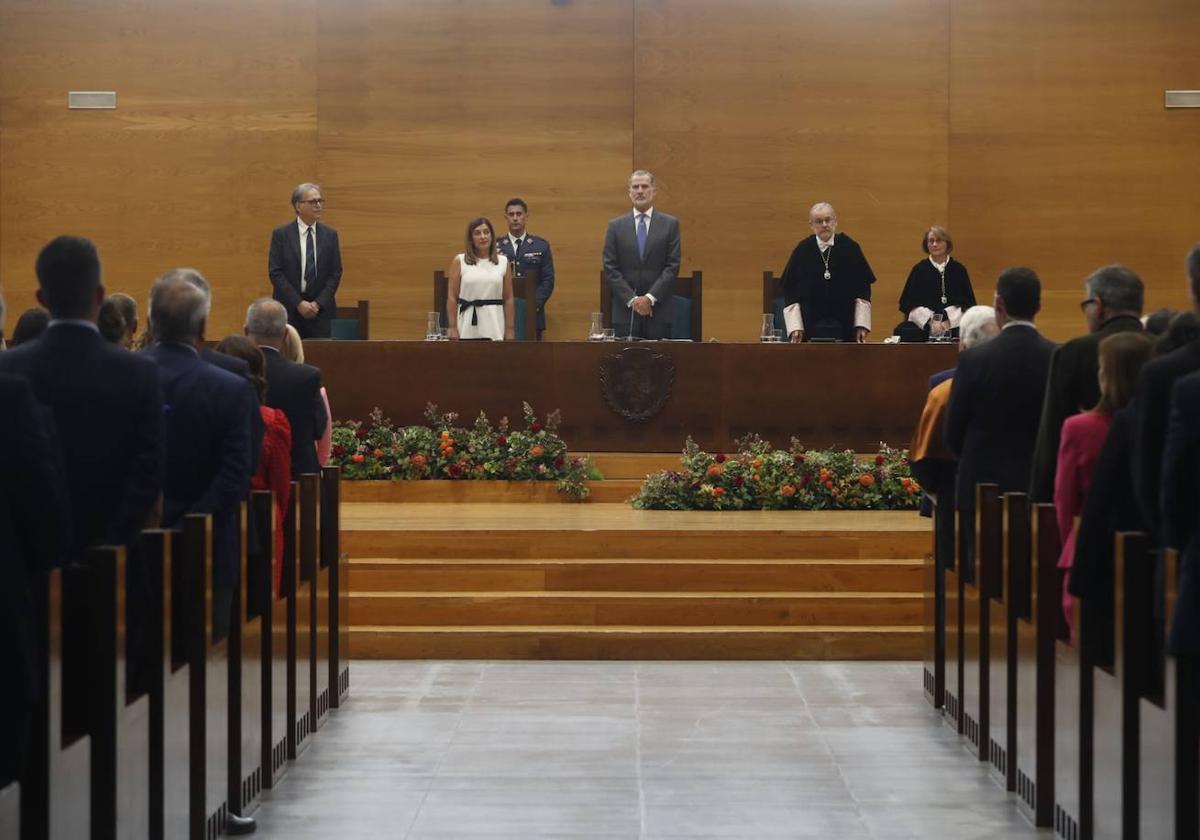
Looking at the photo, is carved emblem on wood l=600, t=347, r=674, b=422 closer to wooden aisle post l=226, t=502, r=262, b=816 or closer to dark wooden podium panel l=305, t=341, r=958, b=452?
dark wooden podium panel l=305, t=341, r=958, b=452

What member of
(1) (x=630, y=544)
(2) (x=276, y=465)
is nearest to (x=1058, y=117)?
(1) (x=630, y=544)

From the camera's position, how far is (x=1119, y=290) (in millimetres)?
4730

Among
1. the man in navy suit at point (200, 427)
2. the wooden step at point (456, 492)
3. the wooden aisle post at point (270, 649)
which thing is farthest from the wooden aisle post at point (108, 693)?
the wooden step at point (456, 492)

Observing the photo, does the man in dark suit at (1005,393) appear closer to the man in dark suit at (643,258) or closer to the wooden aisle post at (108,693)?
the wooden aisle post at (108,693)

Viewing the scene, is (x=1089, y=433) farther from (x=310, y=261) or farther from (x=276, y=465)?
(x=310, y=261)

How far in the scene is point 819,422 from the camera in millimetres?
10234

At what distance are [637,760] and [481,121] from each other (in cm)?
894

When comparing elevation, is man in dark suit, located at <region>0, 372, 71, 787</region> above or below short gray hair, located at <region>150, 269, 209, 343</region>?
below

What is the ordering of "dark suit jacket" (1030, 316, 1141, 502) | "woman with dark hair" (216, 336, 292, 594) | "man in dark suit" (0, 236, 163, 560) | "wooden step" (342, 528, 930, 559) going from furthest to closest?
1. "wooden step" (342, 528, 930, 559)
2. "woman with dark hair" (216, 336, 292, 594)
3. "dark suit jacket" (1030, 316, 1141, 502)
4. "man in dark suit" (0, 236, 163, 560)

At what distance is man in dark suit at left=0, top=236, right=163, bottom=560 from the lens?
12.1 ft

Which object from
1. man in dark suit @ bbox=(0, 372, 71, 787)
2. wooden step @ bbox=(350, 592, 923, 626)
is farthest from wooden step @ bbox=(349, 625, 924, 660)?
man in dark suit @ bbox=(0, 372, 71, 787)

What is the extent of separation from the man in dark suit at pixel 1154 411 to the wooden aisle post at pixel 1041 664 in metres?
1.04

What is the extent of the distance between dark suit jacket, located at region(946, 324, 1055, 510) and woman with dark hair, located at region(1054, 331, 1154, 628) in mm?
939

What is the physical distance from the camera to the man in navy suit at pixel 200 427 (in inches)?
173
